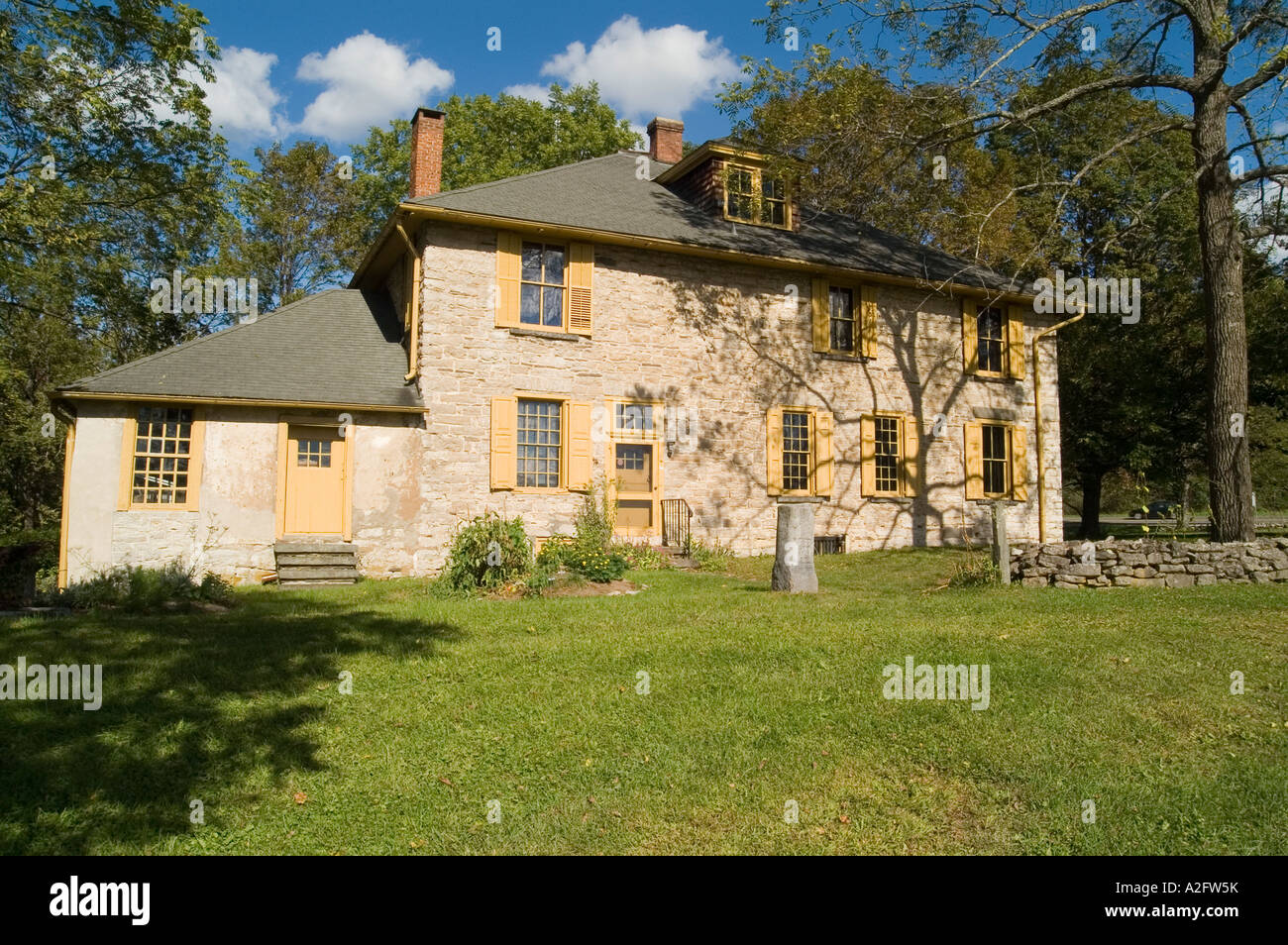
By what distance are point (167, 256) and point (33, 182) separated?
11.9ft

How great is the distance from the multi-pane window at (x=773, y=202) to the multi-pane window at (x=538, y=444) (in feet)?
23.9

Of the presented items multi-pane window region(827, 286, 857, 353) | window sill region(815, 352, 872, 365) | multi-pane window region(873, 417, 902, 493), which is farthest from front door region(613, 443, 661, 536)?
multi-pane window region(873, 417, 902, 493)

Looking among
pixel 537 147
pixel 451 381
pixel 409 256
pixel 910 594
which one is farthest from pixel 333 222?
pixel 910 594

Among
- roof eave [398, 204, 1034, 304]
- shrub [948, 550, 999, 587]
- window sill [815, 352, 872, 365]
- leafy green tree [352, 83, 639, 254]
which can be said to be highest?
leafy green tree [352, 83, 639, 254]

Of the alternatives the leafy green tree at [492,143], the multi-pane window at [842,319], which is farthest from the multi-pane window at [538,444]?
the leafy green tree at [492,143]

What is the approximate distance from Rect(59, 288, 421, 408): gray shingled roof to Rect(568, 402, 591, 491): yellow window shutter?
281 centimetres

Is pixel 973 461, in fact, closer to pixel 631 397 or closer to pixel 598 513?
pixel 631 397

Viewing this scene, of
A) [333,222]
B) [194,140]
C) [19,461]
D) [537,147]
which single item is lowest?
[19,461]

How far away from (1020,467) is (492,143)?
21402 mm

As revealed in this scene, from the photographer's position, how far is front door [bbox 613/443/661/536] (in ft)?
53.3

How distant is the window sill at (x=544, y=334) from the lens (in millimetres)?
15555

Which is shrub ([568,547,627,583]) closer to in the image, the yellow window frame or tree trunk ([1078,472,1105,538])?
Answer: the yellow window frame
